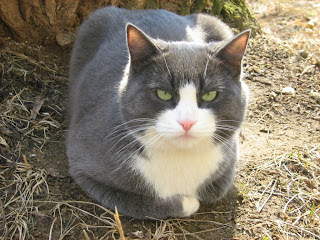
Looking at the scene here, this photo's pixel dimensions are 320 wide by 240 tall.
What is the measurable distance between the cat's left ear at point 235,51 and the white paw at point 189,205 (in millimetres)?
839

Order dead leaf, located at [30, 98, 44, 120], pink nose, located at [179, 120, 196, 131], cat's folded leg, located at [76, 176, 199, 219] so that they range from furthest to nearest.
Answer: dead leaf, located at [30, 98, 44, 120], cat's folded leg, located at [76, 176, 199, 219], pink nose, located at [179, 120, 196, 131]

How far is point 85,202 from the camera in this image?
2648 mm

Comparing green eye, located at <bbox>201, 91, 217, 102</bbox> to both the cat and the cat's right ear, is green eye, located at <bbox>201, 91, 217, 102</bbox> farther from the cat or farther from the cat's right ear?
the cat's right ear

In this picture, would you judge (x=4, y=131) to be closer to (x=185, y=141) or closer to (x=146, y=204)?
(x=146, y=204)

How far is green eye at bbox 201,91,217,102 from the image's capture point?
2158 millimetres

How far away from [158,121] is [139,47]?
42 centimetres

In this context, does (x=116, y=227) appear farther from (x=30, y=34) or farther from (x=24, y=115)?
(x=30, y=34)

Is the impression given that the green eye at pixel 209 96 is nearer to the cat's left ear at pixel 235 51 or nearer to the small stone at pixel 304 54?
the cat's left ear at pixel 235 51

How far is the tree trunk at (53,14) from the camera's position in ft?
11.3

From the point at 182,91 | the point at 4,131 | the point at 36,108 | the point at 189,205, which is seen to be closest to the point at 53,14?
the point at 36,108

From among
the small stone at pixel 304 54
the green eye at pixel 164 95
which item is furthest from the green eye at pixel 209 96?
the small stone at pixel 304 54

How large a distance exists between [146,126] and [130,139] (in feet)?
0.90

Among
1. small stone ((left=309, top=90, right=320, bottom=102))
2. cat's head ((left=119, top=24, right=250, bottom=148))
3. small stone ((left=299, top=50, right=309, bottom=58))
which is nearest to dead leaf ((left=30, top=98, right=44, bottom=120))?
cat's head ((left=119, top=24, right=250, bottom=148))

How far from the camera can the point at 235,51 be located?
7.35ft
